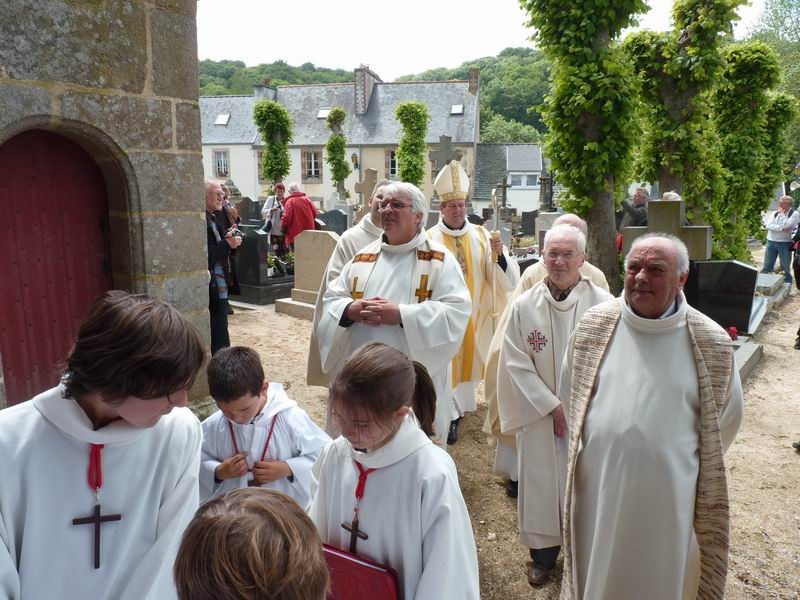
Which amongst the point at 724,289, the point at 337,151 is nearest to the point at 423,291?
the point at 724,289

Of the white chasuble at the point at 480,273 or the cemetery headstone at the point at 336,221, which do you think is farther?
the cemetery headstone at the point at 336,221

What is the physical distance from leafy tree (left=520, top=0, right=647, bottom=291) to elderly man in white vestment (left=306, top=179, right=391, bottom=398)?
4.49 m

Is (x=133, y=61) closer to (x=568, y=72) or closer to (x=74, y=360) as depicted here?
(x=74, y=360)

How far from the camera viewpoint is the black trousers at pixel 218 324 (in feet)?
19.2

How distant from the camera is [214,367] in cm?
232

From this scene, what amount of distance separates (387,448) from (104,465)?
738 mm

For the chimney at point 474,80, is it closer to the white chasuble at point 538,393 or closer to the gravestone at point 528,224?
the gravestone at point 528,224

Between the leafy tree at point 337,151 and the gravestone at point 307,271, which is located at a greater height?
the leafy tree at point 337,151

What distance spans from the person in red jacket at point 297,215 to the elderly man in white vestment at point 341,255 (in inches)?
252

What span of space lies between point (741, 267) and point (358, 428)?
711 centimetres

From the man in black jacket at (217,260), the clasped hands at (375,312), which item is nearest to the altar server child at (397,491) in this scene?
the clasped hands at (375,312)

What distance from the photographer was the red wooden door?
320cm

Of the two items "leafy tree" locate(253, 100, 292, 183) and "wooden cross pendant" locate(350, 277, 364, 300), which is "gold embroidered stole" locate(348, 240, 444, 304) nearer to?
"wooden cross pendant" locate(350, 277, 364, 300)

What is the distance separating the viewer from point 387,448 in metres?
1.71
